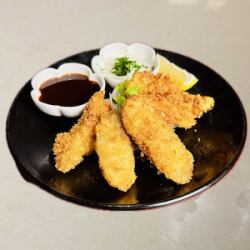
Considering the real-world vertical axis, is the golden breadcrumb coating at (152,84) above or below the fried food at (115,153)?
above

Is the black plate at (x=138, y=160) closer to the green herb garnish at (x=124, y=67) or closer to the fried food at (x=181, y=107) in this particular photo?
the fried food at (x=181, y=107)

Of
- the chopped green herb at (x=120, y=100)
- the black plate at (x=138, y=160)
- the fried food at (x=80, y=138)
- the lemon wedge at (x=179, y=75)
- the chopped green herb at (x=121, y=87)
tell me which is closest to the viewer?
the black plate at (x=138, y=160)

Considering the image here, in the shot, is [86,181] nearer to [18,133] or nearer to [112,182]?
[112,182]

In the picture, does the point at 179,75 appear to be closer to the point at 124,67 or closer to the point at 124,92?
the point at 124,67

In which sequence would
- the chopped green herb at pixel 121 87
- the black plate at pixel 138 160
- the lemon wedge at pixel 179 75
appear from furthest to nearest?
1. the lemon wedge at pixel 179 75
2. the chopped green herb at pixel 121 87
3. the black plate at pixel 138 160

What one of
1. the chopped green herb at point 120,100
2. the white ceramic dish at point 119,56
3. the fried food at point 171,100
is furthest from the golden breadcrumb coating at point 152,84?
the white ceramic dish at point 119,56

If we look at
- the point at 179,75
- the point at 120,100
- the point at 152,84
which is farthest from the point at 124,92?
the point at 179,75
